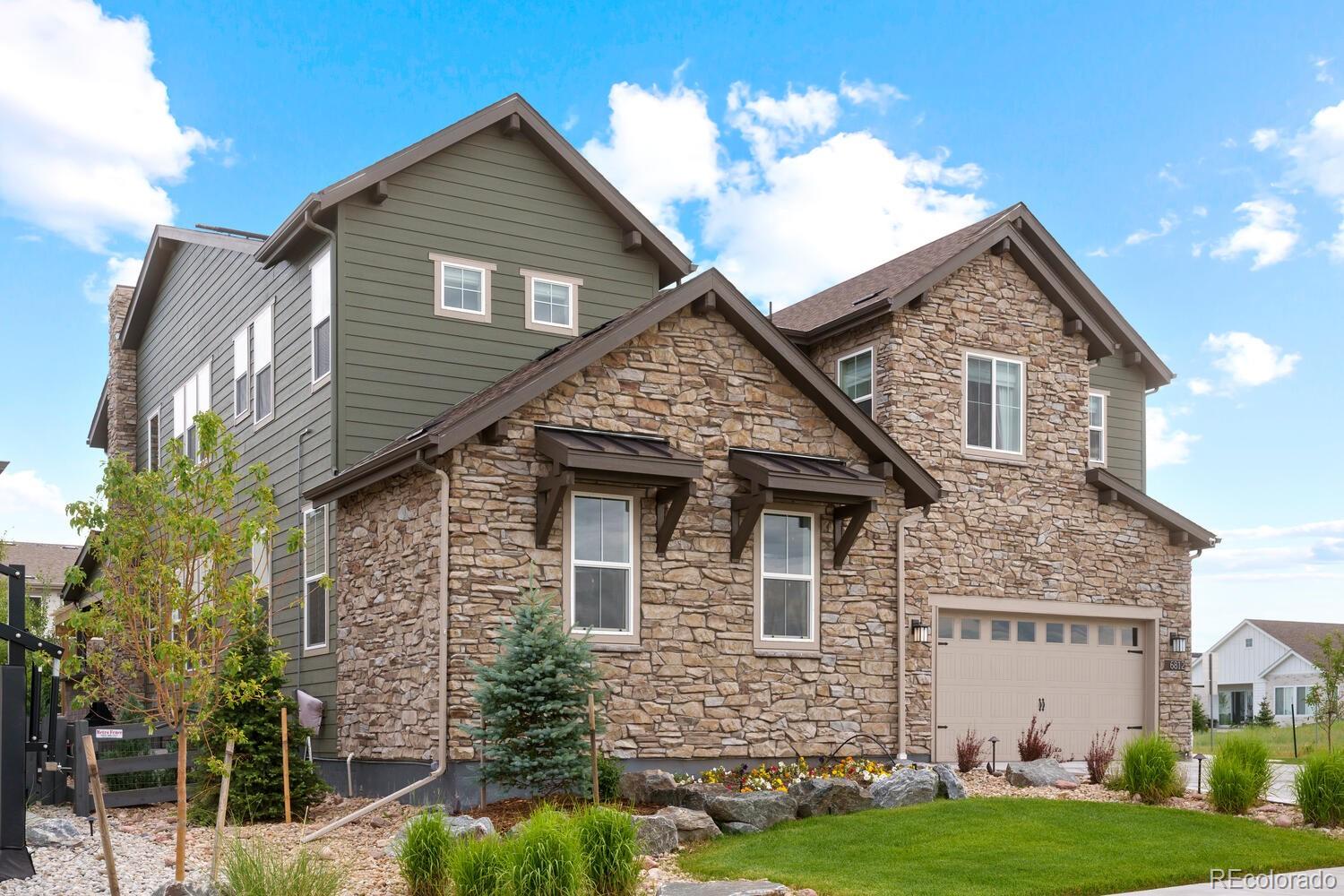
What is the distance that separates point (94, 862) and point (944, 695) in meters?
11.6

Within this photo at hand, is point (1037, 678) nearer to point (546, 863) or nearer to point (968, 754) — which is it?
point (968, 754)

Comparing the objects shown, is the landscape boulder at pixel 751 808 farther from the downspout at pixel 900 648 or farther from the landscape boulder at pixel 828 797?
the downspout at pixel 900 648

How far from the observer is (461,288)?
18172mm

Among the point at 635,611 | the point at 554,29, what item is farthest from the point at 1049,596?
the point at 554,29

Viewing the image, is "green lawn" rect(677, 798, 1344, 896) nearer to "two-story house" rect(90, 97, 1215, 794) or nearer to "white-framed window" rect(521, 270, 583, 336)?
"two-story house" rect(90, 97, 1215, 794)

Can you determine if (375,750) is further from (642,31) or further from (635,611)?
(642,31)

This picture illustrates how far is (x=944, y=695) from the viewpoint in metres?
19.0

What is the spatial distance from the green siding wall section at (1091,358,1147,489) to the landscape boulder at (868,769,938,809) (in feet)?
38.0

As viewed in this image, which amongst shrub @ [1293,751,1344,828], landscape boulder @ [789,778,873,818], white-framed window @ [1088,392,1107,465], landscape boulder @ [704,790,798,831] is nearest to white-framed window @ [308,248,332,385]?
landscape boulder @ [704,790,798,831]

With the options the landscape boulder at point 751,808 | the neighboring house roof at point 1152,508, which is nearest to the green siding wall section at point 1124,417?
the neighboring house roof at point 1152,508

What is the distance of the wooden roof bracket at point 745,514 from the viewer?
14.8 metres

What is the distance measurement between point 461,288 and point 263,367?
375 centimetres

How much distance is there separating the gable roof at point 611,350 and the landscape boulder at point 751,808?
175 inches

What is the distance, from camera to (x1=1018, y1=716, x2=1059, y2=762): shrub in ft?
60.3
